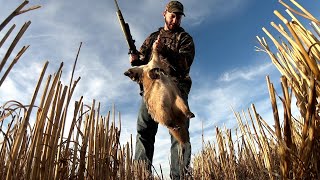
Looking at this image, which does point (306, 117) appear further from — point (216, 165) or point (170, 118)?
point (216, 165)

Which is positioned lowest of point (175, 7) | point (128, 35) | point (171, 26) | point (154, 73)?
point (154, 73)

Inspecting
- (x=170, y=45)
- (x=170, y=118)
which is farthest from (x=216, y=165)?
(x=170, y=45)

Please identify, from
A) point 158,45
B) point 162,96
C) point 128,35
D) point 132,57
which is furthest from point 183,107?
point 128,35

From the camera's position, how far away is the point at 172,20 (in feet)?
12.5

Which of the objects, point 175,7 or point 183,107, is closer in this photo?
point 183,107

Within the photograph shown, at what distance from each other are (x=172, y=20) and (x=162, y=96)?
0.88 metres

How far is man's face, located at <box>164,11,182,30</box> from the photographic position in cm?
378

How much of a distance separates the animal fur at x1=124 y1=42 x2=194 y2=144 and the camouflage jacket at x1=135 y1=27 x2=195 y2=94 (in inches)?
2.9

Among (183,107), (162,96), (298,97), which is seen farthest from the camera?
(162,96)

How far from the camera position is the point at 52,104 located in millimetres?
1755

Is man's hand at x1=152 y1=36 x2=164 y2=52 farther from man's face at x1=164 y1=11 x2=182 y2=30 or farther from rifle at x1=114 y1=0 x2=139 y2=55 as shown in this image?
man's face at x1=164 y1=11 x2=182 y2=30

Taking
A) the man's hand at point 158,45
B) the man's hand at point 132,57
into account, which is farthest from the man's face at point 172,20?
the man's hand at point 132,57

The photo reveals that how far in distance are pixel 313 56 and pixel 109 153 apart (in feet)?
5.07

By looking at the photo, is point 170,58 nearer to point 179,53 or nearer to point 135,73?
point 179,53
